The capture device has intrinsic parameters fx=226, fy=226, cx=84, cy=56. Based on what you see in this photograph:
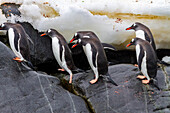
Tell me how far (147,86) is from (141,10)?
2317 millimetres

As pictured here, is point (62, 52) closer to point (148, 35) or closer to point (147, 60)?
point (147, 60)

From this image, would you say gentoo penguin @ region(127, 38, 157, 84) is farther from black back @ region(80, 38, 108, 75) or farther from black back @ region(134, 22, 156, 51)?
black back @ region(134, 22, 156, 51)

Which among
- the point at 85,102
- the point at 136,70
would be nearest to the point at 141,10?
the point at 136,70

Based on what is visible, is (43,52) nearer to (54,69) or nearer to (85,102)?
(54,69)

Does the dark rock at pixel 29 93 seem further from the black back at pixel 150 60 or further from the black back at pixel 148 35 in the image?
the black back at pixel 148 35

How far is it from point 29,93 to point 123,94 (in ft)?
4.62

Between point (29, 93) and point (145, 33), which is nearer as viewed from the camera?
point (29, 93)

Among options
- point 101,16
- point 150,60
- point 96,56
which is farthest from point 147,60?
point 101,16

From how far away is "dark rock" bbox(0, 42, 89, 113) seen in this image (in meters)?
3.06

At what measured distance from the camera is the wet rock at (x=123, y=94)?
326cm

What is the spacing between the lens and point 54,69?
16.2 ft

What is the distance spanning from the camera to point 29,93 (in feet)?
10.8

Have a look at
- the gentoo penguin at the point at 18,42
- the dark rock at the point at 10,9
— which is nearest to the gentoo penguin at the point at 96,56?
the gentoo penguin at the point at 18,42

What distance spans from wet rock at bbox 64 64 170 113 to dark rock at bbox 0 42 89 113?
0.22 m
